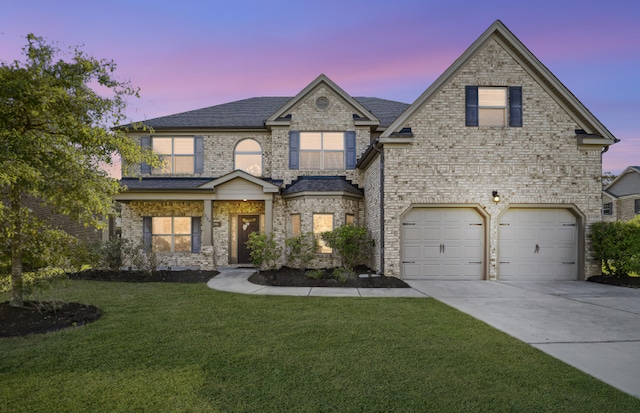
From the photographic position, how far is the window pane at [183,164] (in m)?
14.9

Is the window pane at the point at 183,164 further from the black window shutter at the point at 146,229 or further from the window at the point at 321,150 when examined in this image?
the window at the point at 321,150

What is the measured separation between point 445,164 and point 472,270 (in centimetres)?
371

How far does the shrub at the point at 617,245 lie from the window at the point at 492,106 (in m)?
4.67

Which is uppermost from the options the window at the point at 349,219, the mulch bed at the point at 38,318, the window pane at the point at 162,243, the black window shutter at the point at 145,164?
the black window shutter at the point at 145,164

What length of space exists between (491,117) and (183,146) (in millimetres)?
12839

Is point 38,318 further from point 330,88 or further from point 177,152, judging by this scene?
point 330,88

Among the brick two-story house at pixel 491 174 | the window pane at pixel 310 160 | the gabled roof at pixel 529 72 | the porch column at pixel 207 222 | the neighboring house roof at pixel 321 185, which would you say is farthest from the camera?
the window pane at pixel 310 160

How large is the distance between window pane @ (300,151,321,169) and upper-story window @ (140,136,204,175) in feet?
15.2

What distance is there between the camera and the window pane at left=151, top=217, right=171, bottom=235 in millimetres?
14656

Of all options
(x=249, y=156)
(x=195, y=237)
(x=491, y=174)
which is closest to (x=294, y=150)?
(x=249, y=156)

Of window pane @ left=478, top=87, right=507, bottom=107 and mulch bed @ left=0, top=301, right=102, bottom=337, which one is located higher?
window pane @ left=478, top=87, right=507, bottom=107

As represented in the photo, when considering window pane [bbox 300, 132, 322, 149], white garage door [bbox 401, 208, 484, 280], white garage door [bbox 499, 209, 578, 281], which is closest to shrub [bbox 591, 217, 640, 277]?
white garage door [bbox 499, 209, 578, 281]

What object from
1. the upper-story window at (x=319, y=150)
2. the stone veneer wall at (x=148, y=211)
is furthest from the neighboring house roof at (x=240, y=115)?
the stone veneer wall at (x=148, y=211)

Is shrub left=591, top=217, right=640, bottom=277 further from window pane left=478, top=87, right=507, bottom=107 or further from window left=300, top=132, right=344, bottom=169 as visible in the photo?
window left=300, top=132, right=344, bottom=169
